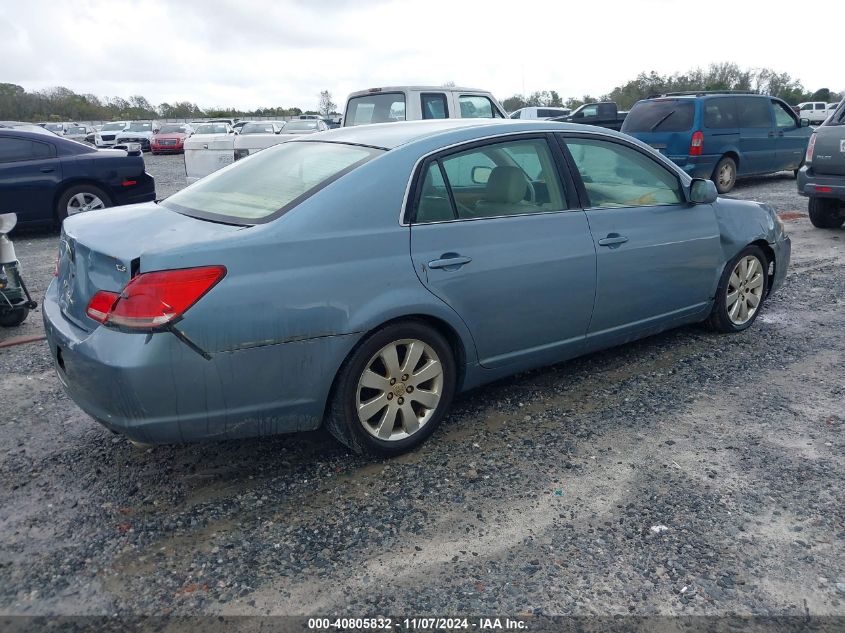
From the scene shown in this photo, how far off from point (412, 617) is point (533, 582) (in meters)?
0.47

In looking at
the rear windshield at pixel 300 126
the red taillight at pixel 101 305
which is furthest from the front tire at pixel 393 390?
the rear windshield at pixel 300 126

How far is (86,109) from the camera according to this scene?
229ft

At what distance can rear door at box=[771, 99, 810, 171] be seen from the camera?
1389cm

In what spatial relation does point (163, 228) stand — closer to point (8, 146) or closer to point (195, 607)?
point (195, 607)

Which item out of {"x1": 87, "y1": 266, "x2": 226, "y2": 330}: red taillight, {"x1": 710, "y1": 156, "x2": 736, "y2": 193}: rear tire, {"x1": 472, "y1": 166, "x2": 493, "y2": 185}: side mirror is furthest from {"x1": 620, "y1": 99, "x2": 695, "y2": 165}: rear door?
{"x1": 87, "y1": 266, "x2": 226, "y2": 330}: red taillight

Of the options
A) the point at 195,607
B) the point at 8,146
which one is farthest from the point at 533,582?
the point at 8,146

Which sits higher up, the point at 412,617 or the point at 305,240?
the point at 305,240

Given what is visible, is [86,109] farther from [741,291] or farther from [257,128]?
[741,291]

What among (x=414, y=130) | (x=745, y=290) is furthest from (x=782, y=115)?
(x=414, y=130)

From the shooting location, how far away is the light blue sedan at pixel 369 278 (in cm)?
289

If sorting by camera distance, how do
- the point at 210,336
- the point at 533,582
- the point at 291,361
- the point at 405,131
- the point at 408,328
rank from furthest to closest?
the point at 405,131 → the point at 408,328 → the point at 291,361 → the point at 210,336 → the point at 533,582

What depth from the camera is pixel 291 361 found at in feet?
10.1

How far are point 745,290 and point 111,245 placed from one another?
167 inches

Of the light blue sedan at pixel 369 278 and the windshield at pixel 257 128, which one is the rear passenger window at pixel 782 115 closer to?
the light blue sedan at pixel 369 278
